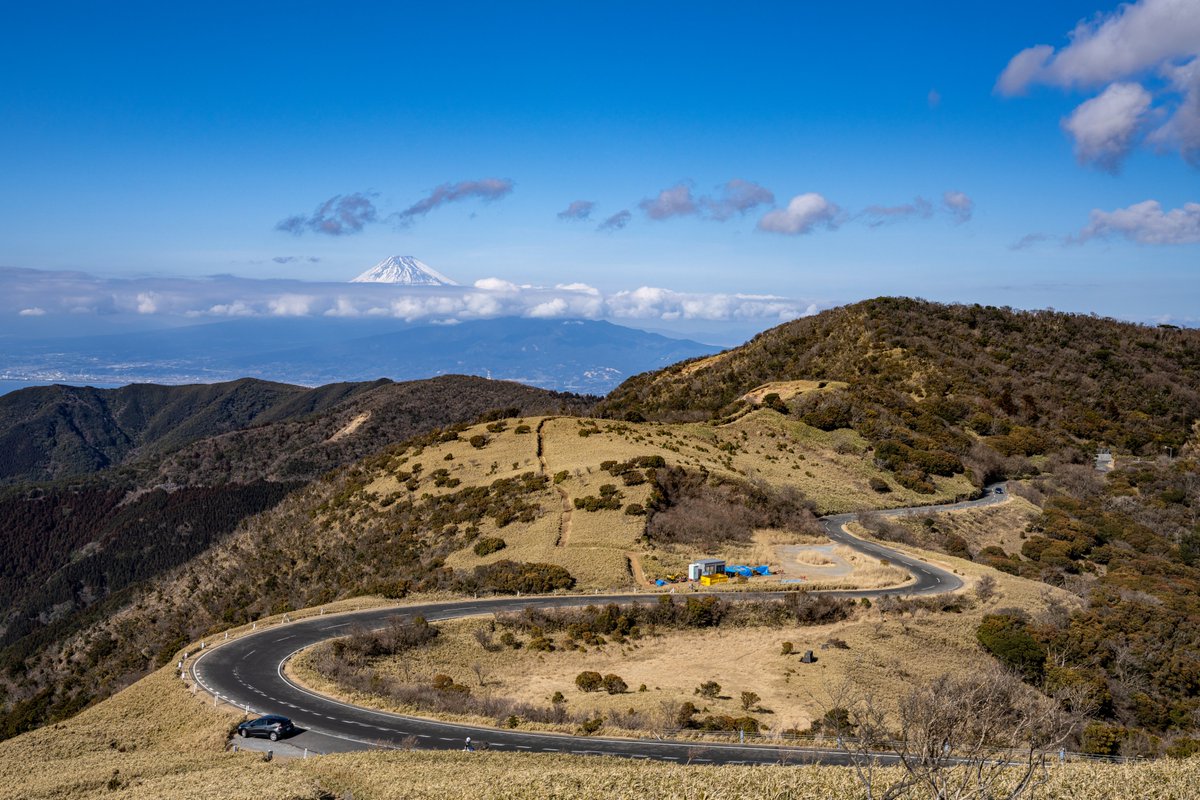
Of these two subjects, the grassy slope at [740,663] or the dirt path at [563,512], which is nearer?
the grassy slope at [740,663]

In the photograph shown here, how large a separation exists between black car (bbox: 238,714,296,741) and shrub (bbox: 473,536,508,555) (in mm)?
22565

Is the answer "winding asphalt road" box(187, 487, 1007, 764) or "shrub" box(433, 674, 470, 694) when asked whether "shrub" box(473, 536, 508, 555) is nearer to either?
"winding asphalt road" box(187, 487, 1007, 764)

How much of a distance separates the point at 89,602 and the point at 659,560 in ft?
340

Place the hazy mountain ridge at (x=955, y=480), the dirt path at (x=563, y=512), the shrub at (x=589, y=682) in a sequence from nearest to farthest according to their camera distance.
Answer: the shrub at (x=589, y=682) → the hazy mountain ridge at (x=955, y=480) → the dirt path at (x=563, y=512)

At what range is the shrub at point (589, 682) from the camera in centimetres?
2856

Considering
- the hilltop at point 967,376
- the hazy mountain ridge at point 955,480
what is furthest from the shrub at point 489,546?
the hilltop at point 967,376

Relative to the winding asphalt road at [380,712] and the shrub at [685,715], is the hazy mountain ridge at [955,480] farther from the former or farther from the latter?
the shrub at [685,715]

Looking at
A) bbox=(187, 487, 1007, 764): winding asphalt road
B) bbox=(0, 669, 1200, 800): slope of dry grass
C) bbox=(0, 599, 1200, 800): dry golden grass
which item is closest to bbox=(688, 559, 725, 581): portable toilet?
bbox=(187, 487, 1007, 764): winding asphalt road

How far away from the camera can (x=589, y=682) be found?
28.7 meters

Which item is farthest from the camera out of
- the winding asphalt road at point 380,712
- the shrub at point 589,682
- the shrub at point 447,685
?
the shrub at point 589,682

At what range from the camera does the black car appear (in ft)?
75.4

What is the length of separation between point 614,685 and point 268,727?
11485 millimetres

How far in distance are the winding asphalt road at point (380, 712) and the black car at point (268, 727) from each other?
1.22ft

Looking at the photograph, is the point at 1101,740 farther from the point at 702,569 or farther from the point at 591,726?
the point at 702,569
